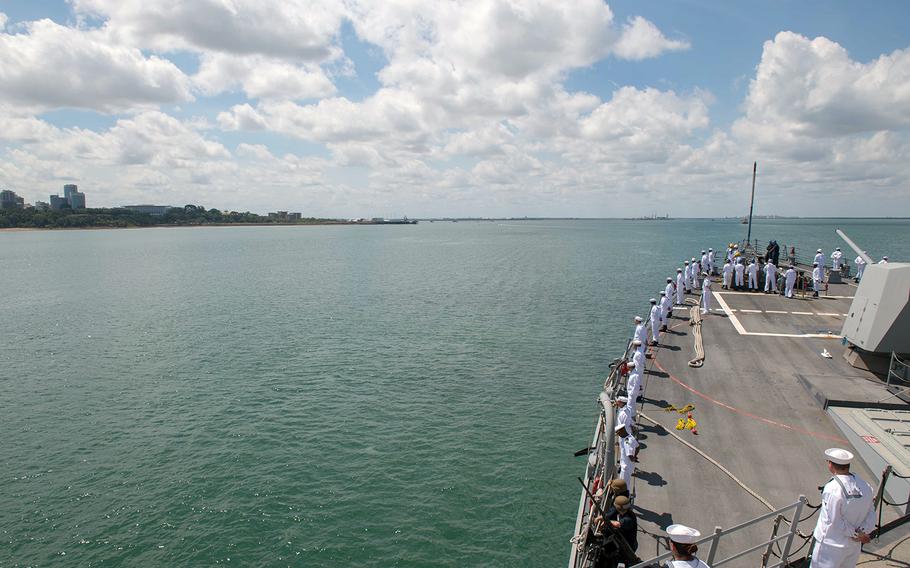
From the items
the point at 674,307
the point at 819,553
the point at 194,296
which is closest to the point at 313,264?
the point at 194,296

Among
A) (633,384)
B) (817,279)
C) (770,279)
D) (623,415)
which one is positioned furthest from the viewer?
(770,279)

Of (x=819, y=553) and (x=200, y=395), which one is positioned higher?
(x=819, y=553)

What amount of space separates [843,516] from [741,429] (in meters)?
6.49

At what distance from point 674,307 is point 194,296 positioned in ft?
141

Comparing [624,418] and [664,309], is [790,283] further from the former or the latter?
[624,418]

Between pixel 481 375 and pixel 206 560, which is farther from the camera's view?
pixel 481 375

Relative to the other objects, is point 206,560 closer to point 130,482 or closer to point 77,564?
point 77,564

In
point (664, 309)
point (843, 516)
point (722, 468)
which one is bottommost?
point (722, 468)

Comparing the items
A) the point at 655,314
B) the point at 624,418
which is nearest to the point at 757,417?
the point at 624,418

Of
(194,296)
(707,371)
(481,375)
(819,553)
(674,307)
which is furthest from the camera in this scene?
(194,296)

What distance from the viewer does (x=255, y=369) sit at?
26172 mm

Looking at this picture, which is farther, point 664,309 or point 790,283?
point 790,283

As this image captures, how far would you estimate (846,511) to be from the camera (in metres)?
6.30

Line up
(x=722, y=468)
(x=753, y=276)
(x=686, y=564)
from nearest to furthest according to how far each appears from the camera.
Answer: (x=686, y=564) < (x=722, y=468) < (x=753, y=276)
